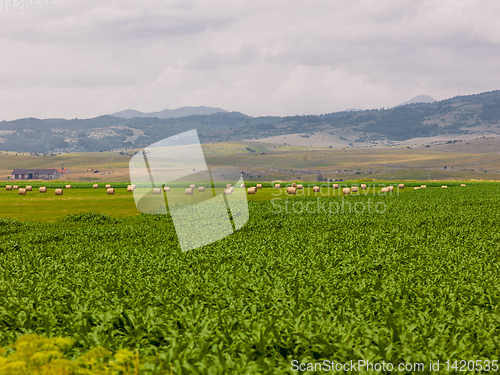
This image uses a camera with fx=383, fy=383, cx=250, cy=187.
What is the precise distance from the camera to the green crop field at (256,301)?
7.82m

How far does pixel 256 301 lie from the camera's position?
1073 centimetres

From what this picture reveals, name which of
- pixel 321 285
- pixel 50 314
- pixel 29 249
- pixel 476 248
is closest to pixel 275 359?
pixel 321 285

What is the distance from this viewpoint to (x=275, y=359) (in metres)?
7.77

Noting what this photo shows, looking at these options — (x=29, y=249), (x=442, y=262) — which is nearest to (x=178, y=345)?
(x=442, y=262)

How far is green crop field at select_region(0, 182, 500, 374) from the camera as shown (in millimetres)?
7816

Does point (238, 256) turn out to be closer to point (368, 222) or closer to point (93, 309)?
point (93, 309)

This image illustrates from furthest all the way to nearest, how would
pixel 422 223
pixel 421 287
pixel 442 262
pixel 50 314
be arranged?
pixel 422 223
pixel 442 262
pixel 421 287
pixel 50 314

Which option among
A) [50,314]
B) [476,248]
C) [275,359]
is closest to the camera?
[275,359]

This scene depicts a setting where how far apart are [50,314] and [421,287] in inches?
429

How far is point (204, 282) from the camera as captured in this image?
1288cm

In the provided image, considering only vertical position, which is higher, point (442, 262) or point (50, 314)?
point (50, 314)

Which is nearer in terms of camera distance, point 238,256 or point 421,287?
point 421,287

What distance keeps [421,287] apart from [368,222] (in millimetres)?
16962

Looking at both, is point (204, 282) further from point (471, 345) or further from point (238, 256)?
point (471, 345)
